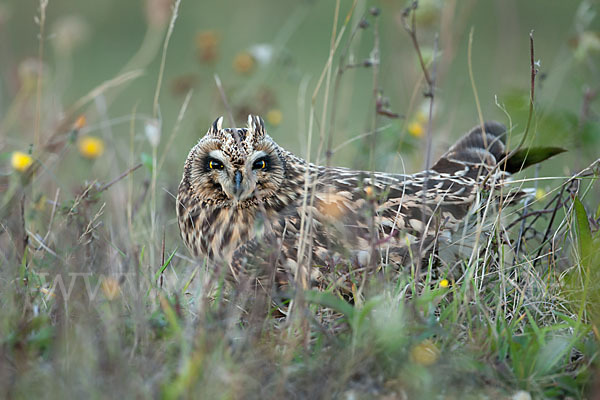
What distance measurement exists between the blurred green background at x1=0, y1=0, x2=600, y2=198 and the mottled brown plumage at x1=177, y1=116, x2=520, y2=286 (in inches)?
12.9

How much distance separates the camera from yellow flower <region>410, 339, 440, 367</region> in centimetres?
241

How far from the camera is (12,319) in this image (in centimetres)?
262

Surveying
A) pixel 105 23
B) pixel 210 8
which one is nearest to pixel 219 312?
pixel 210 8

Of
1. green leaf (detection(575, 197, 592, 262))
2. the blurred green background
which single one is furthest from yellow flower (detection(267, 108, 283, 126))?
green leaf (detection(575, 197, 592, 262))

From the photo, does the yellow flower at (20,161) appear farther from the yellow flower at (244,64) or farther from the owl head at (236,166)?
the yellow flower at (244,64)

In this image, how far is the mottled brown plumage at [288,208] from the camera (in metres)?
3.31

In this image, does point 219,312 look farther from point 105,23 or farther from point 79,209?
point 105,23

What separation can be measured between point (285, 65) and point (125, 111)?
5187 millimetres

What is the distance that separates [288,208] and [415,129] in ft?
5.98

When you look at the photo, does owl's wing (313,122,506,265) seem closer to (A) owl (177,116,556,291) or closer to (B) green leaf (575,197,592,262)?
(A) owl (177,116,556,291)

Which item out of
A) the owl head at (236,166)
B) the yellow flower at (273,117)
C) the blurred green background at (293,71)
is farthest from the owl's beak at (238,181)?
the yellow flower at (273,117)

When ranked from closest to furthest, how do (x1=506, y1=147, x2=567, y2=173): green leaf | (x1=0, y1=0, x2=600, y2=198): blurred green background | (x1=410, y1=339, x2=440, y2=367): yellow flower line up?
(x1=410, y1=339, x2=440, y2=367): yellow flower → (x1=506, y1=147, x2=567, y2=173): green leaf → (x1=0, y1=0, x2=600, y2=198): blurred green background

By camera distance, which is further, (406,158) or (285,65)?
(406,158)

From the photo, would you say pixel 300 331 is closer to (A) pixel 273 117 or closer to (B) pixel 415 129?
(A) pixel 273 117
